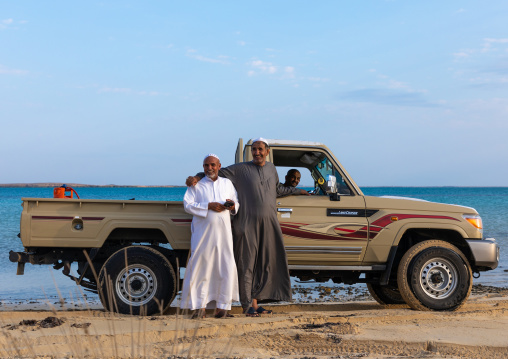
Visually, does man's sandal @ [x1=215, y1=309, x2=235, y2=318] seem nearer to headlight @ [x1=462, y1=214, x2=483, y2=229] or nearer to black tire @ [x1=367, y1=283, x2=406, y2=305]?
black tire @ [x1=367, y1=283, x2=406, y2=305]

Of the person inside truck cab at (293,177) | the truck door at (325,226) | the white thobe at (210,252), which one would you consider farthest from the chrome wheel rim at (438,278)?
the white thobe at (210,252)

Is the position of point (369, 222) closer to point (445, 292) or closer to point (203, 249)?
point (445, 292)

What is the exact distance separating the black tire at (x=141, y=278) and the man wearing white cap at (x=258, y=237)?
805mm

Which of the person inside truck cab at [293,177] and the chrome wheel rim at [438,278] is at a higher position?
the person inside truck cab at [293,177]

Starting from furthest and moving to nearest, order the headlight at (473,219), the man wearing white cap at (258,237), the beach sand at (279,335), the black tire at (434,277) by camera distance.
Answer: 1. the headlight at (473,219)
2. the black tire at (434,277)
3. the man wearing white cap at (258,237)
4. the beach sand at (279,335)

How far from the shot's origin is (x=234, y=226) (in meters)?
6.73

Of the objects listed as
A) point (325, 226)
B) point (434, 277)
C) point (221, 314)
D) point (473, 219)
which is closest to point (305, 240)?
point (325, 226)

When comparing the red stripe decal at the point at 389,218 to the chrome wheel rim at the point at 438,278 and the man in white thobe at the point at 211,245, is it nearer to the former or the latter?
the chrome wheel rim at the point at 438,278

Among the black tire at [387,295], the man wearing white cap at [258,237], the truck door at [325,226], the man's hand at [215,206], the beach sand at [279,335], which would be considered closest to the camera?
the beach sand at [279,335]

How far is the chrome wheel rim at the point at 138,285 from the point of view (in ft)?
22.0

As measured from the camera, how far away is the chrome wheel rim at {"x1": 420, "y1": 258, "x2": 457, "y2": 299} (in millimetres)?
7160

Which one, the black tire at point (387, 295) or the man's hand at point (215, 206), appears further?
the black tire at point (387, 295)

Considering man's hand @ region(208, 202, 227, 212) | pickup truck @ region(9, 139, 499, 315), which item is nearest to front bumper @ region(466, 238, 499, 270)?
pickup truck @ region(9, 139, 499, 315)

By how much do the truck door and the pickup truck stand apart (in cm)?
1
